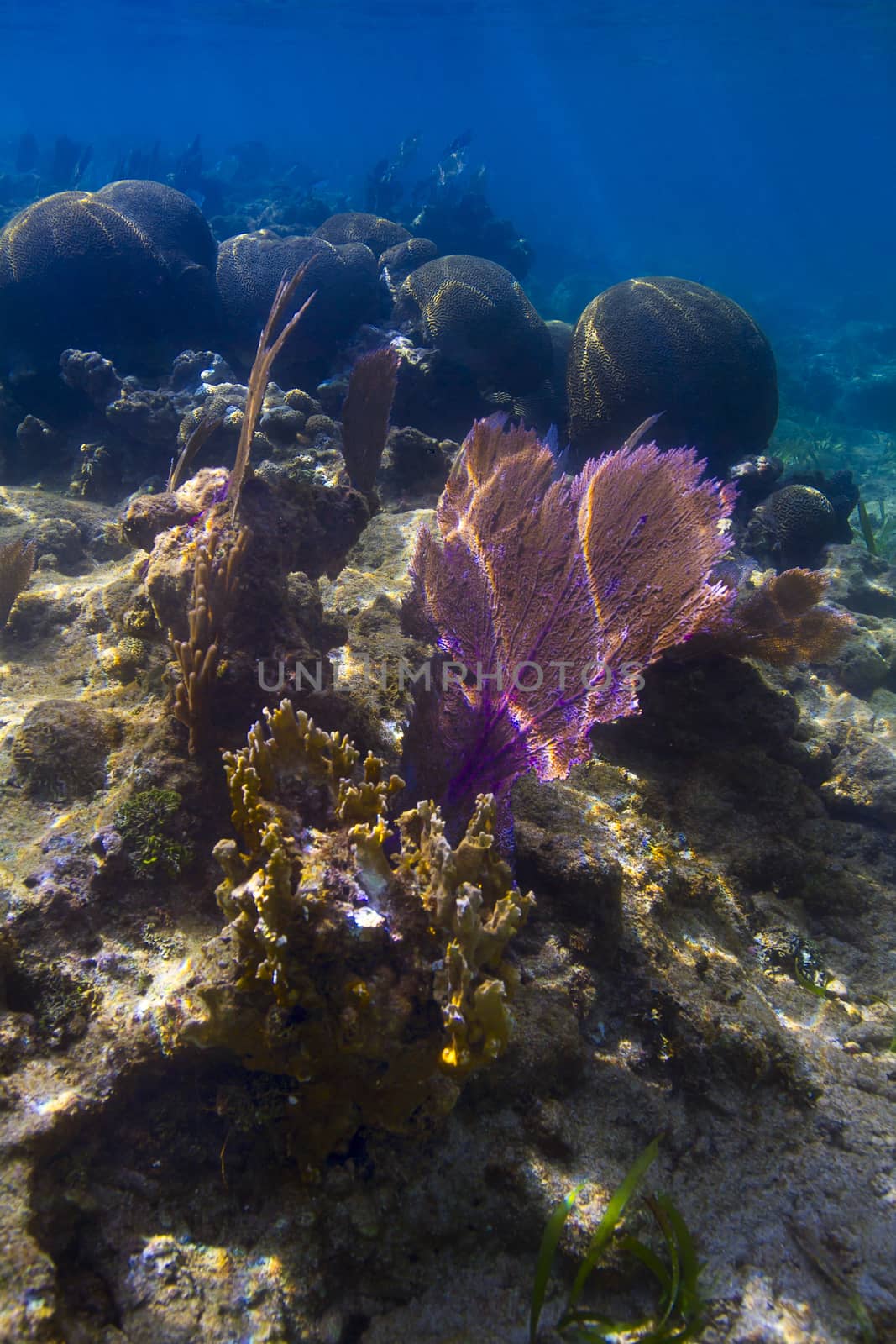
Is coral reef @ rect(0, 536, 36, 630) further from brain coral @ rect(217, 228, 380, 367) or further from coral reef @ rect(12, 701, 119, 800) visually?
brain coral @ rect(217, 228, 380, 367)

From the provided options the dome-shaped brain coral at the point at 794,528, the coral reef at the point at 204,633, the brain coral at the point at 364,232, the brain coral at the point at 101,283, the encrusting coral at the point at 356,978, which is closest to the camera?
the encrusting coral at the point at 356,978

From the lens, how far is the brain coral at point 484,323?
818cm

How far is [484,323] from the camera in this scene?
8203mm

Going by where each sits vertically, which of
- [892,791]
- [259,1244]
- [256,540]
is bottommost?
[259,1244]

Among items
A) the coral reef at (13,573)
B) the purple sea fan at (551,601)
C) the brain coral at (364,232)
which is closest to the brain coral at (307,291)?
the brain coral at (364,232)

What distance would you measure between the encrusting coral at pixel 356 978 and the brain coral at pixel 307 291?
817 centimetres

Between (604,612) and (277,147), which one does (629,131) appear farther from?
(604,612)

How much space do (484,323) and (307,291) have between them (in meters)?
2.57

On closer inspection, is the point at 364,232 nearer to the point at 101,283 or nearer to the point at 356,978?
the point at 101,283

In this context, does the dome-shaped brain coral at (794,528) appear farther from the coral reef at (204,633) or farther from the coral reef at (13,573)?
the coral reef at (13,573)

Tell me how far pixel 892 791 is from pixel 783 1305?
3.05 meters

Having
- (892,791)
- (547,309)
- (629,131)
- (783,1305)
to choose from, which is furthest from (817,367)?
(629,131)

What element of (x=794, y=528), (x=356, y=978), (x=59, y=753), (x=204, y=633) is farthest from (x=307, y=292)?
(x=356, y=978)

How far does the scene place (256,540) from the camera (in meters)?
3.20
